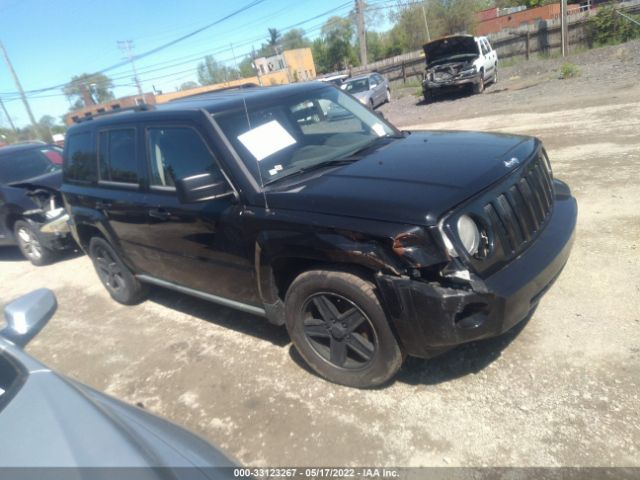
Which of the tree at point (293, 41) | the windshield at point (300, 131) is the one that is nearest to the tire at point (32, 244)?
the windshield at point (300, 131)

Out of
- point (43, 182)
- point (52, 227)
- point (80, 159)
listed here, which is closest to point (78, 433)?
point (80, 159)

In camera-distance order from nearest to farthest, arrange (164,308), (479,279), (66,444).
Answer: (66,444), (479,279), (164,308)

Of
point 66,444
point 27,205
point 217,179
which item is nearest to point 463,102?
point 27,205

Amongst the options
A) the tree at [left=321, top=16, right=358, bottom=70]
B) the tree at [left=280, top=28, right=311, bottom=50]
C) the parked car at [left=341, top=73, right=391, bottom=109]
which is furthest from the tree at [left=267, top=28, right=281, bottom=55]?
the parked car at [left=341, top=73, right=391, bottom=109]

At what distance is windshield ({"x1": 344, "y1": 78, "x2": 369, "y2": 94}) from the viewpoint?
19.4 metres

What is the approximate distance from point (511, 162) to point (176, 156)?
2413 millimetres

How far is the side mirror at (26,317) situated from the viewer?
2189mm

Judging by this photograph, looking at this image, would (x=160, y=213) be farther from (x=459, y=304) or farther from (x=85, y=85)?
(x=85, y=85)

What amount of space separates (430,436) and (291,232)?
140 cm

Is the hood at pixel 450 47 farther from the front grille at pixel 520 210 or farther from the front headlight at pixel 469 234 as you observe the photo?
the front headlight at pixel 469 234

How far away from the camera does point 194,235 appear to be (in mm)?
3455

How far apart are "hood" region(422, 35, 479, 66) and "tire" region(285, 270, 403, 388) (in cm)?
1733

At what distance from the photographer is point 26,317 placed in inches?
88.0

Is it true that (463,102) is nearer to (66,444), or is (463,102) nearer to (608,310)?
(608,310)
